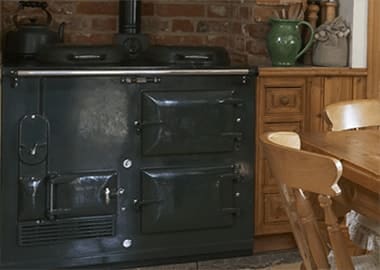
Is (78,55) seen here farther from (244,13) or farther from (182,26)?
(244,13)

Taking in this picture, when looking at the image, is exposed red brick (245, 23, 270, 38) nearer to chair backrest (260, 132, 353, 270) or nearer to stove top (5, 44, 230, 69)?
stove top (5, 44, 230, 69)

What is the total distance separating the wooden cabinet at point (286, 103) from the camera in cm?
308

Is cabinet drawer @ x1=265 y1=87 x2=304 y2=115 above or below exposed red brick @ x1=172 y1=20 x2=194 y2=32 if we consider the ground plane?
below

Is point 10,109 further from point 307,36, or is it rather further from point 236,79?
point 307,36

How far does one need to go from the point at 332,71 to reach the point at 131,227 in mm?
1256

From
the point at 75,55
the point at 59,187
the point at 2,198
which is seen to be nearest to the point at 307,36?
the point at 75,55

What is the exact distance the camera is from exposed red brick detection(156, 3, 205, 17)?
11.9 feet

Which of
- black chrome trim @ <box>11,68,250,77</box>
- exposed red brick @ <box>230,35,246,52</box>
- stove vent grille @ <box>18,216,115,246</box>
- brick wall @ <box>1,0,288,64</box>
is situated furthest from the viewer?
exposed red brick @ <box>230,35,246,52</box>

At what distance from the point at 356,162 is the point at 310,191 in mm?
316

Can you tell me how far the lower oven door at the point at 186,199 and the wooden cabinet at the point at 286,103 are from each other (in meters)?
0.18

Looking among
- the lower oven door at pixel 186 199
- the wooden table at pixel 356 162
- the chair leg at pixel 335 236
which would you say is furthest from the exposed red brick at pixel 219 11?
the chair leg at pixel 335 236

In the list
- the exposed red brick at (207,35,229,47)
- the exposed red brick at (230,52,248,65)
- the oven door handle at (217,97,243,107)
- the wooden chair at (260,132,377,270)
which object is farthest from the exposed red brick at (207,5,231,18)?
the wooden chair at (260,132,377,270)

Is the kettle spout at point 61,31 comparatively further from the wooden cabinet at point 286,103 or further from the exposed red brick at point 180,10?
the wooden cabinet at point 286,103

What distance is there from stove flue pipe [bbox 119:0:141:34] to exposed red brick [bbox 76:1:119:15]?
87mm
